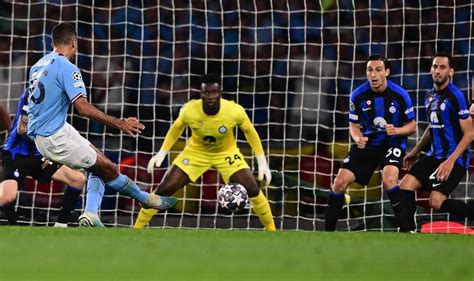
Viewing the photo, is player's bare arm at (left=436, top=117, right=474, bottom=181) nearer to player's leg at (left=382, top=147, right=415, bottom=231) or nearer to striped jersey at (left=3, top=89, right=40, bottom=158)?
player's leg at (left=382, top=147, right=415, bottom=231)

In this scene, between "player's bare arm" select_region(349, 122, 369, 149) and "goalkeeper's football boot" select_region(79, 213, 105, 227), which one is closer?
"goalkeeper's football boot" select_region(79, 213, 105, 227)

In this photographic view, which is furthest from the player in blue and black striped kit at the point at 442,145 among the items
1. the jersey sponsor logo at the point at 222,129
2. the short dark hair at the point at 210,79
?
the short dark hair at the point at 210,79

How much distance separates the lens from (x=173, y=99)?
14.5m

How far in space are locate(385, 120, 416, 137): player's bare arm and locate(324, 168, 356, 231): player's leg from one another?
540 mm

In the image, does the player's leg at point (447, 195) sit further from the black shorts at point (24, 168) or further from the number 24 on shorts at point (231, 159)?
the black shorts at point (24, 168)

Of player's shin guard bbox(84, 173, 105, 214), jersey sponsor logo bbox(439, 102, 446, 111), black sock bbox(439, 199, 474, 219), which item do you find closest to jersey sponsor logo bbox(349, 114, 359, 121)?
jersey sponsor logo bbox(439, 102, 446, 111)

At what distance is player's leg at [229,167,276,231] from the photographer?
12289 mm

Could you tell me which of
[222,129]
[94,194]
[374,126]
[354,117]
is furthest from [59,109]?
[374,126]

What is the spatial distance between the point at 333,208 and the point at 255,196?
78cm

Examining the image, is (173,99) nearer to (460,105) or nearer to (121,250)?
(460,105)

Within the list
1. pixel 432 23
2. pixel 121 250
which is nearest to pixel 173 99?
pixel 432 23

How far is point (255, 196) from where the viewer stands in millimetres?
12297

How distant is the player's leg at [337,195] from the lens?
1184 cm

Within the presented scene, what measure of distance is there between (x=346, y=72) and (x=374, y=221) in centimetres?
168
